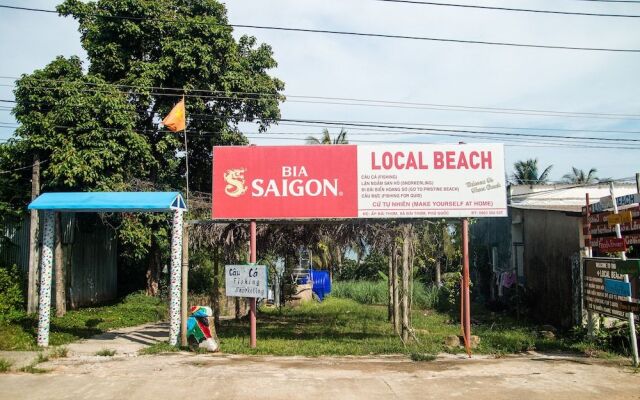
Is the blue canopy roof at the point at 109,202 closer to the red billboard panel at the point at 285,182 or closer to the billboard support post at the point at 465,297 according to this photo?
the red billboard panel at the point at 285,182

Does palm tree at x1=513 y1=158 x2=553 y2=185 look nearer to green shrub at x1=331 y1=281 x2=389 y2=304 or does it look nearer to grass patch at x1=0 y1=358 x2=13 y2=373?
green shrub at x1=331 y1=281 x2=389 y2=304

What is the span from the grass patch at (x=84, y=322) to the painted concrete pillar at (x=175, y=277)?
9.13 ft

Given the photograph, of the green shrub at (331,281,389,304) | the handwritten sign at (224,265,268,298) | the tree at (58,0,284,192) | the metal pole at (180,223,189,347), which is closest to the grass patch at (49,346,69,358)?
the metal pole at (180,223,189,347)

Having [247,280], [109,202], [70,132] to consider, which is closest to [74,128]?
[70,132]

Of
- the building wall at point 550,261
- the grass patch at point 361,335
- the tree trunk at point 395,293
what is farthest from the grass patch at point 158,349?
the building wall at point 550,261

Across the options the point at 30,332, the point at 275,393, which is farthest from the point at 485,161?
the point at 30,332

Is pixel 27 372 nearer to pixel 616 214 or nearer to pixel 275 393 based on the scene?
pixel 275 393

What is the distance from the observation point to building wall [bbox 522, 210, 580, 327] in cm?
1475

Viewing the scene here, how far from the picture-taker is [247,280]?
39.6ft

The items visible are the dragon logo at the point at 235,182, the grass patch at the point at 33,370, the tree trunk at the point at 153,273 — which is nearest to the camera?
the grass patch at the point at 33,370

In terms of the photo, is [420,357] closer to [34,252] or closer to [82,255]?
[34,252]

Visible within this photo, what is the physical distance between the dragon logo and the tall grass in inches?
496

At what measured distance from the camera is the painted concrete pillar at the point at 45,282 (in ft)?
39.1

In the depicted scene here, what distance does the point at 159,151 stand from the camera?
65.1 feet
